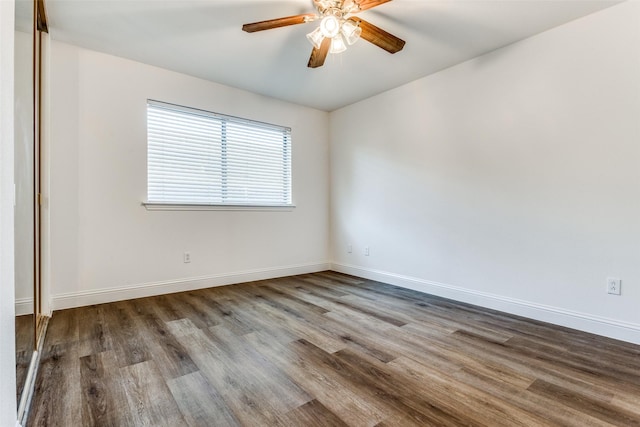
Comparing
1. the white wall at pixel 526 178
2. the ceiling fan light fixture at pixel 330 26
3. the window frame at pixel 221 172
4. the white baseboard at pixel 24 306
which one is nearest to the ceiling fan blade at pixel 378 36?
the ceiling fan light fixture at pixel 330 26

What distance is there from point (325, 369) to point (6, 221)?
157 cm

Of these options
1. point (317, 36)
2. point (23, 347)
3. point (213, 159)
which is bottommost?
point (23, 347)

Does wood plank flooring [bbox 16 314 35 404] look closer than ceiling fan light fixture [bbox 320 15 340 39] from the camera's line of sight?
Yes

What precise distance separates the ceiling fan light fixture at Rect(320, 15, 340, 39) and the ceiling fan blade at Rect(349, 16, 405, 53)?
0.44ft

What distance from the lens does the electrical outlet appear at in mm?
2162

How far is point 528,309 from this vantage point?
8.46 feet

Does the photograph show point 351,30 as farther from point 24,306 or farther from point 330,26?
point 24,306

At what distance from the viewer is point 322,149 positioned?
4551 mm

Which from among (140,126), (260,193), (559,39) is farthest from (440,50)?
(140,126)

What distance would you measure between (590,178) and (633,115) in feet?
1.56

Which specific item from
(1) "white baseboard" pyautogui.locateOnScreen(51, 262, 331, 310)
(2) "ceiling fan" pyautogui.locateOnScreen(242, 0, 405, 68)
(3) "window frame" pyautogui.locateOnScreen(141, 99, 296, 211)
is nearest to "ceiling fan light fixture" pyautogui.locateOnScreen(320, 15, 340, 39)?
(2) "ceiling fan" pyautogui.locateOnScreen(242, 0, 405, 68)

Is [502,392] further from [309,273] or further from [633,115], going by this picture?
[309,273]

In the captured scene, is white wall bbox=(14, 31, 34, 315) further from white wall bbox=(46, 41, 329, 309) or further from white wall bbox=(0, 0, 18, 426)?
white wall bbox=(46, 41, 329, 309)

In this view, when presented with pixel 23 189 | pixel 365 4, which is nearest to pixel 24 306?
pixel 23 189
